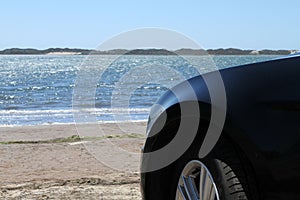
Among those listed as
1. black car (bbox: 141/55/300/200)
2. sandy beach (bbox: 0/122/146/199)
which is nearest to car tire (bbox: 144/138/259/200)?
black car (bbox: 141/55/300/200)

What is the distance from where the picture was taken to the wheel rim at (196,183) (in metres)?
2.53

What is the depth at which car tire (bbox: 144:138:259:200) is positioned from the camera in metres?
2.24

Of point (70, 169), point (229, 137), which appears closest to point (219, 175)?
point (229, 137)

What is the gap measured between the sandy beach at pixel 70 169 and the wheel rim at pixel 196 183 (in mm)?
1807

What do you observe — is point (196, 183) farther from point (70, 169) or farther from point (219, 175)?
point (70, 169)

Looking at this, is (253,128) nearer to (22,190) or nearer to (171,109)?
(171,109)

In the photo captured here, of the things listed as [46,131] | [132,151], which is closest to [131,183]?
[132,151]

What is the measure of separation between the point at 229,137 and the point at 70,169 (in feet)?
12.5

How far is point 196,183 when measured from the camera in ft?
8.82

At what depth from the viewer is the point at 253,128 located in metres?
2.19

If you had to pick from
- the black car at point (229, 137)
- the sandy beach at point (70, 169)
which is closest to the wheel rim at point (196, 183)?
the black car at point (229, 137)

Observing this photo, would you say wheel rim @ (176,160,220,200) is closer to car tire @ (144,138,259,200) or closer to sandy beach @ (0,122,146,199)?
car tire @ (144,138,259,200)

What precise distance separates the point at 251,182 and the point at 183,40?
109 cm

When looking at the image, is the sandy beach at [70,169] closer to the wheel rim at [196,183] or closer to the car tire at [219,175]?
the car tire at [219,175]
